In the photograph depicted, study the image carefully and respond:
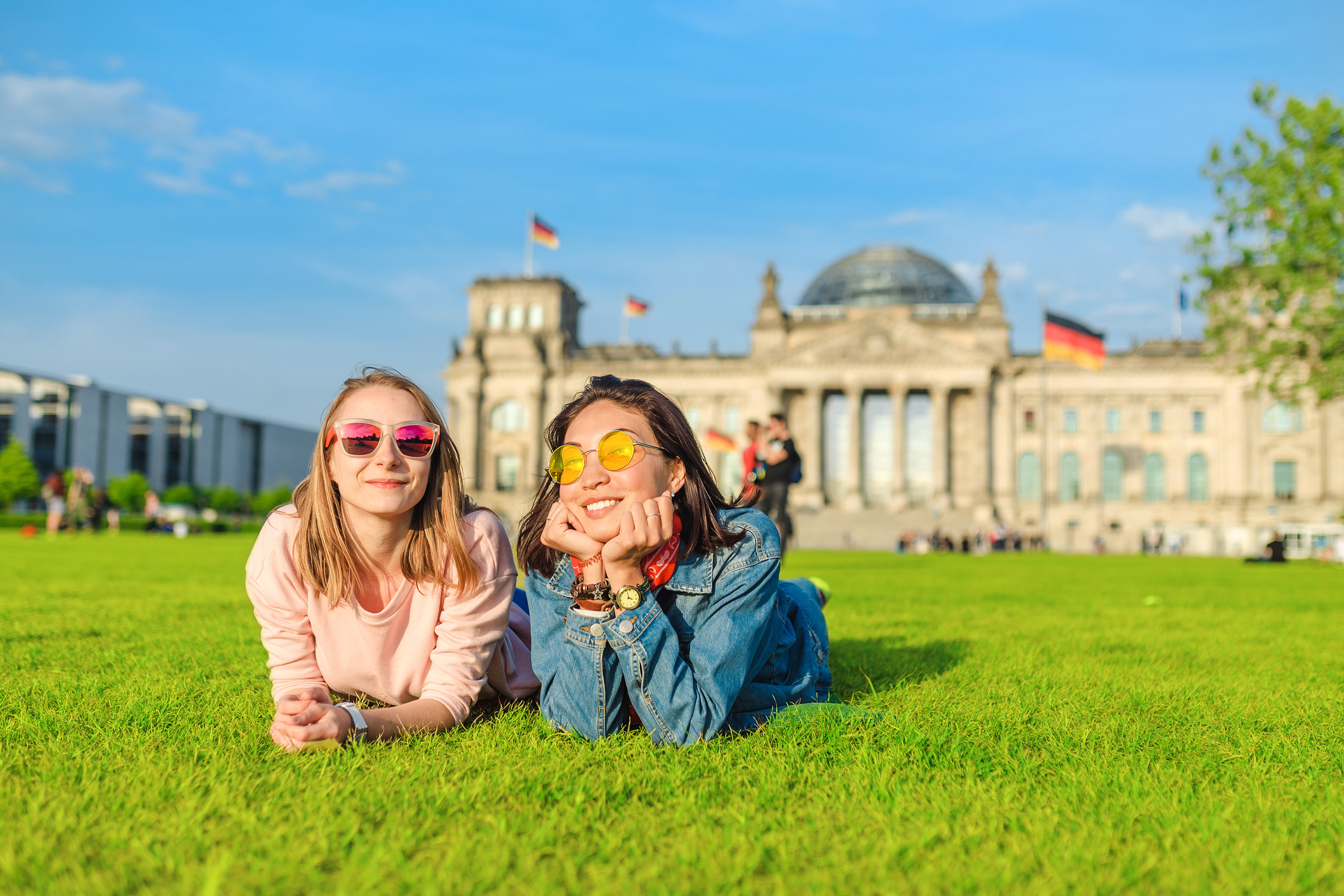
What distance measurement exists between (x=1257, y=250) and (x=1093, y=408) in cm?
4300

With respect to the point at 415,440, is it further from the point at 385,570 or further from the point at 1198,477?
→ the point at 1198,477

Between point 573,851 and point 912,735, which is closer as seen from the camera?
point 573,851

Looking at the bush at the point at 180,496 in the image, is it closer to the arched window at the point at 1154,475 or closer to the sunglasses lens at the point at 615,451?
the arched window at the point at 1154,475


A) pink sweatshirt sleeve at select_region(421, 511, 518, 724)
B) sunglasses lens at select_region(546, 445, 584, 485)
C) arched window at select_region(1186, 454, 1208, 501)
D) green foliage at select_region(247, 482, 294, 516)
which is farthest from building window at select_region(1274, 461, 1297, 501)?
sunglasses lens at select_region(546, 445, 584, 485)

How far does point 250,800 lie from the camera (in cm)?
294

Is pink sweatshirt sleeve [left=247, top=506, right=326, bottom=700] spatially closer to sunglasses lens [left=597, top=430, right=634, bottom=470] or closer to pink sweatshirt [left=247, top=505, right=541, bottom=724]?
pink sweatshirt [left=247, top=505, right=541, bottom=724]

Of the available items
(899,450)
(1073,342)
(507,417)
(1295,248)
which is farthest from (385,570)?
(507,417)

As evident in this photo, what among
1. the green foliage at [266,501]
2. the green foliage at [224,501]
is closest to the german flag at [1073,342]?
the green foliage at [266,501]

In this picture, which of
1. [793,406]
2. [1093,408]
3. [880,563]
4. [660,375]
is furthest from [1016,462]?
[880,563]

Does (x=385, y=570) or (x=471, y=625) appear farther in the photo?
(x=385, y=570)

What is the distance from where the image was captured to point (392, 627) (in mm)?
3914

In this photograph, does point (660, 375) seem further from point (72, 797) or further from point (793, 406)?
point (72, 797)

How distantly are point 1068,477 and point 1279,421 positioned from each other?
43.5 ft

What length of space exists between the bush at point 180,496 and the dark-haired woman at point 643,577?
2966 inches
